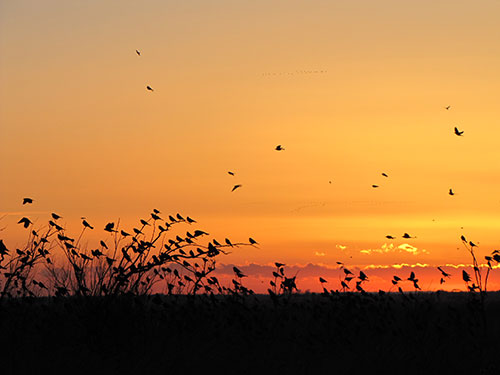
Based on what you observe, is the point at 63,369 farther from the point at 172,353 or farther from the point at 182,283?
the point at 182,283

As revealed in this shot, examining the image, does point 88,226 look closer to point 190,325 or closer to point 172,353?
point 172,353

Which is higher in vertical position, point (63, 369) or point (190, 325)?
point (190, 325)

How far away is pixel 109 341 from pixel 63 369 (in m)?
2.10

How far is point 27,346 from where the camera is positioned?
14.9 meters

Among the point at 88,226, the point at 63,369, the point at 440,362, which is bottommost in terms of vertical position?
the point at 63,369

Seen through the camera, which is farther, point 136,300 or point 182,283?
point 182,283

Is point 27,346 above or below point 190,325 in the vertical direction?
below

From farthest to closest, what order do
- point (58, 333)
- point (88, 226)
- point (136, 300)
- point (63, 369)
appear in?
point (58, 333), point (136, 300), point (88, 226), point (63, 369)

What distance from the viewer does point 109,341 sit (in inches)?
600

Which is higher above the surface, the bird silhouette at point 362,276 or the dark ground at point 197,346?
the bird silhouette at point 362,276

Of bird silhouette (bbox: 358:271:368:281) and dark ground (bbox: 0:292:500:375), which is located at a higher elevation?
bird silhouette (bbox: 358:271:368:281)

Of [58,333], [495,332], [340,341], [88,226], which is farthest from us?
[495,332]

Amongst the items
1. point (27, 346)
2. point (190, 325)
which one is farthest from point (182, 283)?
point (27, 346)

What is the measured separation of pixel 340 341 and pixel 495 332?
5.84 metres
